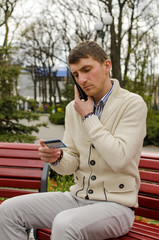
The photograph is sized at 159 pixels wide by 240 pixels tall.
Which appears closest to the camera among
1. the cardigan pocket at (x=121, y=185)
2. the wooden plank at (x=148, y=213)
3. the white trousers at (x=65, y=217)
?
the white trousers at (x=65, y=217)

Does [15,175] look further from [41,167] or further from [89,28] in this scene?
[89,28]

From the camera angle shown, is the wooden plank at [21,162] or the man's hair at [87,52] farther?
the wooden plank at [21,162]

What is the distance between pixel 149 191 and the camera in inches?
109

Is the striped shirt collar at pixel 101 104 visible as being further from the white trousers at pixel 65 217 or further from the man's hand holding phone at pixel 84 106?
the white trousers at pixel 65 217

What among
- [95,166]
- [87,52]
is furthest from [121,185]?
[87,52]

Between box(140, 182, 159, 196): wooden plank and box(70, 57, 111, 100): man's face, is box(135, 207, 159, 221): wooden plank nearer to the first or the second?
box(140, 182, 159, 196): wooden plank

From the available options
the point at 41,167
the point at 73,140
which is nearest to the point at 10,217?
the point at 73,140

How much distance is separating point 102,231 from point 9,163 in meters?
1.48

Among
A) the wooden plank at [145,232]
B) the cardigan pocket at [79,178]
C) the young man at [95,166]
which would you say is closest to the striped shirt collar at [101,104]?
the young man at [95,166]

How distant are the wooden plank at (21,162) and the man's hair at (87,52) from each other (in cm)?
126

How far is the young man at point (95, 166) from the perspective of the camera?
2109mm

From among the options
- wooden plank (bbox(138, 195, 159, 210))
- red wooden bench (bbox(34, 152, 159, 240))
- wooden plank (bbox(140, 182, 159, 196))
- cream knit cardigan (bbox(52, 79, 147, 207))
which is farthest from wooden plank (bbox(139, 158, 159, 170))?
cream knit cardigan (bbox(52, 79, 147, 207))

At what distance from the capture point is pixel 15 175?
3268mm

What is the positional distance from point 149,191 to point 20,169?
4.18ft
